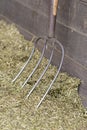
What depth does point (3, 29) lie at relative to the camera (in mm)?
4770

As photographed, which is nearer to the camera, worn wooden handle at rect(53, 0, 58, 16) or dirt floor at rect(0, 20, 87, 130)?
dirt floor at rect(0, 20, 87, 130)

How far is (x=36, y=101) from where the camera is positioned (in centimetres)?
325

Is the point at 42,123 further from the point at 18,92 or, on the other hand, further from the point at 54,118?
the point at 18,92

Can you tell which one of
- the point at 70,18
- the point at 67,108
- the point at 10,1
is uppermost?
the point at 70,18

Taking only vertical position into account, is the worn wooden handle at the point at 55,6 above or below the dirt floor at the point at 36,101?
above

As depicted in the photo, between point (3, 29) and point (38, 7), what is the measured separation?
82cm

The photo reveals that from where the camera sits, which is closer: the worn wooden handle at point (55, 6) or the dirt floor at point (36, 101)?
the dirt floor at point (36, 101)

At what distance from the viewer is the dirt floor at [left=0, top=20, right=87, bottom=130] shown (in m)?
3.00

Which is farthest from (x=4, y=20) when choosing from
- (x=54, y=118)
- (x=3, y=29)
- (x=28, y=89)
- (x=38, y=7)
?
(x=54, y=118)

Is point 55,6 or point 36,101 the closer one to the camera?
point 36,101

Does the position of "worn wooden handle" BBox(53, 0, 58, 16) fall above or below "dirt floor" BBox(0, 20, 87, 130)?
above

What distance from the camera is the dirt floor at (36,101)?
9.83 ft

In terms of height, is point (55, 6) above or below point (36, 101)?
above

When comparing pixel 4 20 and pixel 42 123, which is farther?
pixel 4 20
